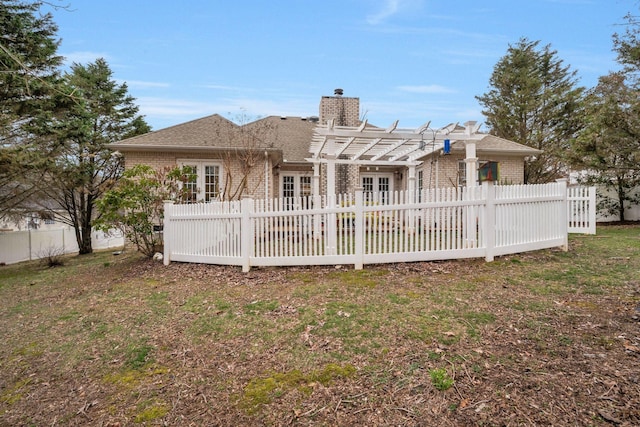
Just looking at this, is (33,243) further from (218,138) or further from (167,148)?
(218,138)

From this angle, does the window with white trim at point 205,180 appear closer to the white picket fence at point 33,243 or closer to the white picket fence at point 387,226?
the white picket fence at point 33,243

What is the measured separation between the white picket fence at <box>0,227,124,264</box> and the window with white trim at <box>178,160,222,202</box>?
11.1 feet

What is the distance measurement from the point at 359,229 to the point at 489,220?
228cm

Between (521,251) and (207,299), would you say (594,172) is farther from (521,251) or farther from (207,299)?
(207,299)

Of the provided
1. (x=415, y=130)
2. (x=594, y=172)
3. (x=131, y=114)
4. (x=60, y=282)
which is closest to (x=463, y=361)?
(x=415, y=130)

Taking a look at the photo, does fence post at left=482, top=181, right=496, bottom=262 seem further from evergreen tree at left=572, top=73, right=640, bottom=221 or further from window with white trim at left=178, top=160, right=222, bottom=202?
evergreen tree at left=572, top=73, right=640, bottom=221

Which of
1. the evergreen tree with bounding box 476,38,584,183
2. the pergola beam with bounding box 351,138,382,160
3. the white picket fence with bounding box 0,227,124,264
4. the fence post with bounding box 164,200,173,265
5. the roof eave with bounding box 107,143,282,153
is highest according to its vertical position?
the evergreen tree with bounding box 476,38,584,183

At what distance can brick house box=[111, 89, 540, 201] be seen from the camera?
11.2 m

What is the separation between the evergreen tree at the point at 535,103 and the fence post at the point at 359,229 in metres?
21.0

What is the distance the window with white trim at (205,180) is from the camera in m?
12.0

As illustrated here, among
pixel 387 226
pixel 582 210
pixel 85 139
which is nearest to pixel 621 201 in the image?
pixel 582 210

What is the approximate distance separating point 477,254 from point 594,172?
556 inches

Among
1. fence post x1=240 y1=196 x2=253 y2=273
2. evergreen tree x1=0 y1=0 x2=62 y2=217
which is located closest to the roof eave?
evergreen tree x1=0 y1=0 x2=62 y2=217

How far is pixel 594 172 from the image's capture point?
50.6 ft
